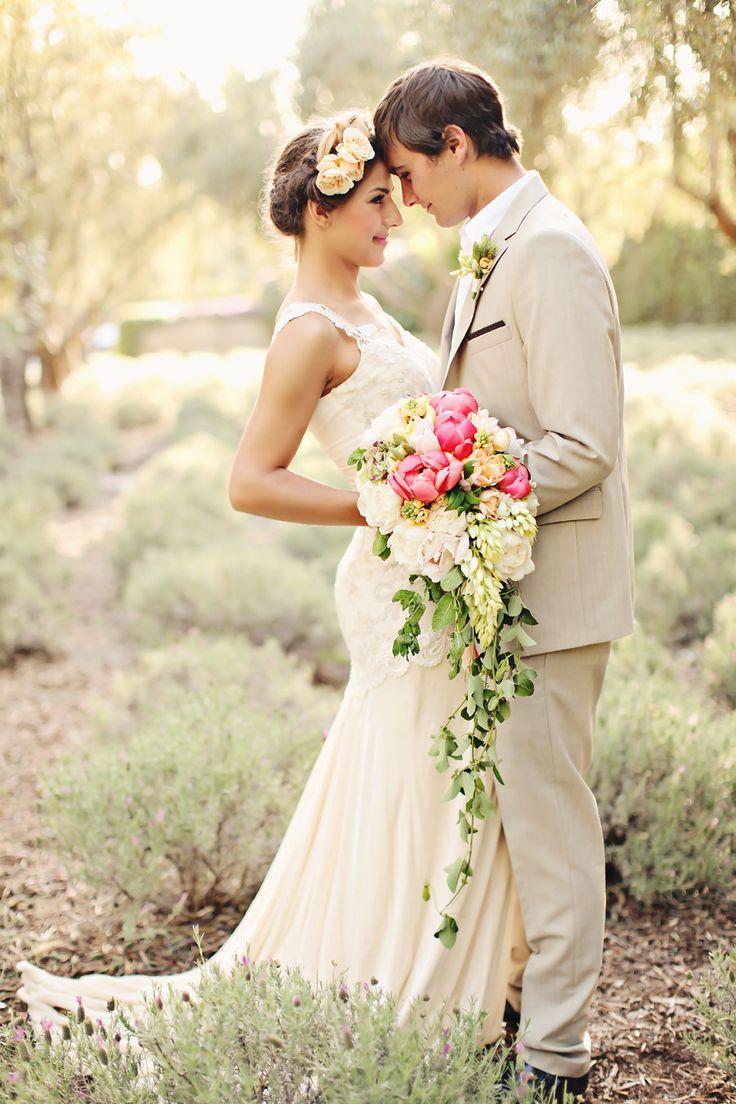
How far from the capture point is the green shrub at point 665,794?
3.34m

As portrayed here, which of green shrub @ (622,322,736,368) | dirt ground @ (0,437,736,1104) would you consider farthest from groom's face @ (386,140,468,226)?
green shrub @ (622,322,736,368)

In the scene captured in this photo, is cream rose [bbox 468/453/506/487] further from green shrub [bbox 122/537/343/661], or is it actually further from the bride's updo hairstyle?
green shrub [bbox 122/537/343/661]

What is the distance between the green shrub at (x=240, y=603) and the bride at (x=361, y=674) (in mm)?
3530

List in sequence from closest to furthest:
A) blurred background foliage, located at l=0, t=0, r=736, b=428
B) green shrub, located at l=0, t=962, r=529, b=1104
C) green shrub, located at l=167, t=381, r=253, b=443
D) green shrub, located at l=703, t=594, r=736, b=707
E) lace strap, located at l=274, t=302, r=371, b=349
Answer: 1. green shrub, located at l=0, t=962, r=529, b=1104
2. lace strap, located at l=274, t=302, r=371, b=349
3. blurred background foliage, located at l=0, t=0, r=736, b=428
4. green shrub, located at l=703, t=594, r=736, b=707
5. green shrub, located at l=167, t=381, r=253, b=443

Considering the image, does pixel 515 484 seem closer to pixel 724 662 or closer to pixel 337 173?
pixel 337 173

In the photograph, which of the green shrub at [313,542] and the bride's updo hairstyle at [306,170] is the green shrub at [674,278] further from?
the bride's updo hairstyle at [306,170]

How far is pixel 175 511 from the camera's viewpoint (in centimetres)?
871

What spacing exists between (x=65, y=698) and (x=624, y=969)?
12.4ft

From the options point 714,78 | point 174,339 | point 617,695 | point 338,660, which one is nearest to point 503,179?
point 714,78

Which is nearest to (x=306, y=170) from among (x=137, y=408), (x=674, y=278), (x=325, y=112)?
(x=325, y=112)

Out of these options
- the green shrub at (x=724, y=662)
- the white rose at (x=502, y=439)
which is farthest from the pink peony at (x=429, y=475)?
the green shrub at (x=724, y=662)

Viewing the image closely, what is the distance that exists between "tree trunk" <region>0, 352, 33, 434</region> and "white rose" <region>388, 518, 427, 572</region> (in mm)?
12688

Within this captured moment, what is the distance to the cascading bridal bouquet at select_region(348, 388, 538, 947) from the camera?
2014mm

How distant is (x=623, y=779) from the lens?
3562 mm
